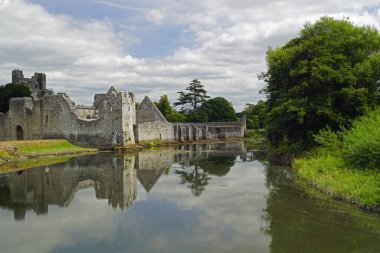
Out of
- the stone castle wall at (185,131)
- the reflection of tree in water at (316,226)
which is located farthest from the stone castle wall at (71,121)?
the reflection of tree in water at (316,226)

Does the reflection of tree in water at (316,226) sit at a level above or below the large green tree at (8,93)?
below

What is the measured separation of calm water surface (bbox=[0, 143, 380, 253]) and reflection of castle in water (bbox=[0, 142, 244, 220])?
0.14ft

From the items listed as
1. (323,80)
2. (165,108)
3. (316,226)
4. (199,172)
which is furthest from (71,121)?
(316,226)

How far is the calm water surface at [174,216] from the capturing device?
10.2 metres

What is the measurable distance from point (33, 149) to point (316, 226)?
84.3ft

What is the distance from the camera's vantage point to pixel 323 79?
72.5ft

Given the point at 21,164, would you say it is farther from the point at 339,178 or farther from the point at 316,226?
the point at 316,226

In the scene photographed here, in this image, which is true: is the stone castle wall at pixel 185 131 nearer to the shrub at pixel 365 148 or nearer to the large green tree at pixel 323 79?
the large green tree at pixel 323 79

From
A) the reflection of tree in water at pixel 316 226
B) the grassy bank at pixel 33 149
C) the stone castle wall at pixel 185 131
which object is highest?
the stone castle wall at pixel 185 131

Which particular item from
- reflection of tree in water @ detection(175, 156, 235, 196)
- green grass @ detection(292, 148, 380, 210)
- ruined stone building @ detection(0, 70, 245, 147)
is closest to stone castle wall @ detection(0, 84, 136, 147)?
ruined stone building @ detection(0, 70, 245, 147)

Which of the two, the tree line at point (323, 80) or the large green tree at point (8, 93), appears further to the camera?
the large green tree at point (8, 93)

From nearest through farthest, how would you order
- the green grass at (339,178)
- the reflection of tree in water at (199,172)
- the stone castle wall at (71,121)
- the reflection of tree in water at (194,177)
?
the green grass at (339,178)
the reflection of tree in water at (194,177)
the reflection of tree in water at (199,172)
the stone castle wall at (71,121)

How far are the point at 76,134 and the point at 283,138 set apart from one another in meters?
20.4

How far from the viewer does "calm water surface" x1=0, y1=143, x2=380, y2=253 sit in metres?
10.2
